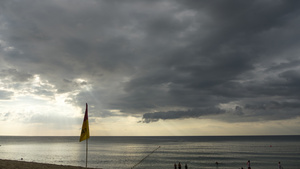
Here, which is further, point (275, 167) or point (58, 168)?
point (275, 167)

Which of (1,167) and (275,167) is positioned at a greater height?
(1,167)

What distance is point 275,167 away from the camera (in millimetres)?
57938

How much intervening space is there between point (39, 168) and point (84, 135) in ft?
35.3

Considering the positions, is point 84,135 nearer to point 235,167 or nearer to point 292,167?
point 235,167

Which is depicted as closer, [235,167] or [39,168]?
[39,168]

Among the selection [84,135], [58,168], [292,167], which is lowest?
[292,167]

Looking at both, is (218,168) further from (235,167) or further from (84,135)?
(84,135)

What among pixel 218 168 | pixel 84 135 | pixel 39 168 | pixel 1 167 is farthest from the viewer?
pixel 218 168

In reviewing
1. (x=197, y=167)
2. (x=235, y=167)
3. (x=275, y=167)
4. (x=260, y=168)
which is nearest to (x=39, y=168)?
(x=197, y=167)

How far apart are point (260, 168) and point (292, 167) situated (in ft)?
29.3

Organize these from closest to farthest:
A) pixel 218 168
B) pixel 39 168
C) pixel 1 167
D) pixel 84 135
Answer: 1. pixel 84 135
2. pixel 1 167
3. pixel 39 168
4. pixel 218 168

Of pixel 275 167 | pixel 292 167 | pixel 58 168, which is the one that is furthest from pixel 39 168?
pixel 292 167

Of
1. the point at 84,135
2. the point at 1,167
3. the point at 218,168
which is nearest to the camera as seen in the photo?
the point at 84,135

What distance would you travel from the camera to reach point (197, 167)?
2290 inches
